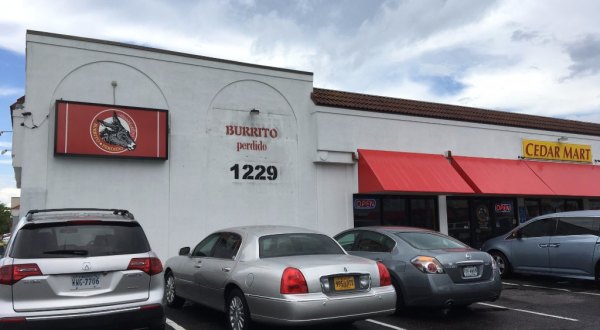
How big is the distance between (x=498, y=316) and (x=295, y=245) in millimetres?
3594

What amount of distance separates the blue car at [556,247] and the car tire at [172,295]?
821 cm

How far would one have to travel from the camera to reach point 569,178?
1869cm

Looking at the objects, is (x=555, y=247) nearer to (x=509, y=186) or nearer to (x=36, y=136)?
(x=509, y=186)

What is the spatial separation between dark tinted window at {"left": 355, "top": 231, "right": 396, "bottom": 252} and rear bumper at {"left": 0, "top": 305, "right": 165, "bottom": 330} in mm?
4032

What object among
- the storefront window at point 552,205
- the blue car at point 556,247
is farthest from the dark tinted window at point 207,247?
the storefront window at point 552,205

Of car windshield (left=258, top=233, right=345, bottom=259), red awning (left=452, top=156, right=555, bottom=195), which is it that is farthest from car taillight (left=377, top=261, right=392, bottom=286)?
red awning (left=452, top=156, right=555, bottom=195)

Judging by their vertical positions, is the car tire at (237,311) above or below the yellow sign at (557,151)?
below

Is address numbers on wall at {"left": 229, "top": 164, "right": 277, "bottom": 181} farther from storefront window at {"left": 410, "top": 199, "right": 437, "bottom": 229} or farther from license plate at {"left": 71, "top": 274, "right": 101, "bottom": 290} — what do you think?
license plate at {"left": 71, "top": 274, "right": 101, "bottom": 290}

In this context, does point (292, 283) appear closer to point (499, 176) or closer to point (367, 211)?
point (367, 211)

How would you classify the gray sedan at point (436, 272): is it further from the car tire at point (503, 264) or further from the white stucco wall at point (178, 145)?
the white stucco wall at point (178, 145)

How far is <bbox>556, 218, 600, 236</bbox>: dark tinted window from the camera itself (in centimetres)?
1085

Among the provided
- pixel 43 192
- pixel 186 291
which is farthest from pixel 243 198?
pixel 186 291

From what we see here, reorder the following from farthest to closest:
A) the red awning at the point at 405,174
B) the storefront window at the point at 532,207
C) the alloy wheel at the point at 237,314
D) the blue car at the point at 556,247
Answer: the storefront window at the point at 532,207
the red awning at the point at 405,174
the blue car at the point at 556,247
the alloy wheel at the point at 237,314

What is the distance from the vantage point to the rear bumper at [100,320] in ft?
16.1
